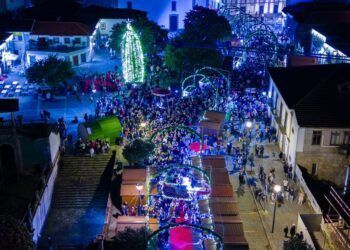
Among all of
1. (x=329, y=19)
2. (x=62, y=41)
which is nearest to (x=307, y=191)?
(x=62, y=41)

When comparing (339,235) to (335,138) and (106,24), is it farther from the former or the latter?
(106,24)

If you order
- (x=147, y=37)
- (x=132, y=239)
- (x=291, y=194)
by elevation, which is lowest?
(x=291, y=194)

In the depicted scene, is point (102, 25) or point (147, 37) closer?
point (147, 37)

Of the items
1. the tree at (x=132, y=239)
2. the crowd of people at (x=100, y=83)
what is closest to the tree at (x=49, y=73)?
the crowd of people at (x=100, y=83)

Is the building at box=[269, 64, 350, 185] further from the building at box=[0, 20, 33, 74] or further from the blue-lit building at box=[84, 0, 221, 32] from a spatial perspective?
the blue-lit building at box=[84, 0, 221, 32]

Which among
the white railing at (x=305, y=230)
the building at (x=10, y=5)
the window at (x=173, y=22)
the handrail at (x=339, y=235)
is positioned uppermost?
the building at (x=10, y=5)

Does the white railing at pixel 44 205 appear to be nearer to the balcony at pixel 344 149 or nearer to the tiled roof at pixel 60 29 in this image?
the balcony at pixel 344 149

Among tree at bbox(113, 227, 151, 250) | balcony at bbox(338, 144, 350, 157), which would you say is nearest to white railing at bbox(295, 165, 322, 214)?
balcony at bbox(338, 144, 350, 157)

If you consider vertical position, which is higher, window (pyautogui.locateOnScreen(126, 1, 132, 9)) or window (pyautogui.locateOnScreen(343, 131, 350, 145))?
window (pyautogui.locateOnScreen(126, 1, 132, 9))
